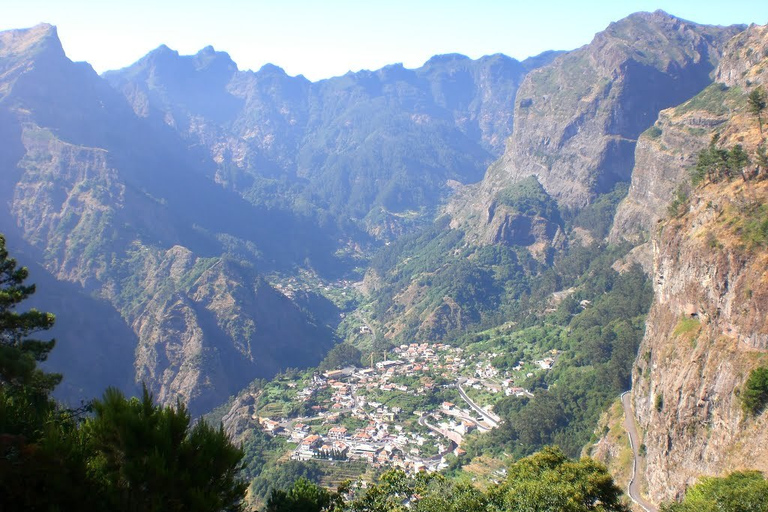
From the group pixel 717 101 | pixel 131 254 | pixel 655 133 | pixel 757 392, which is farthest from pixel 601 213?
pixel 131 254

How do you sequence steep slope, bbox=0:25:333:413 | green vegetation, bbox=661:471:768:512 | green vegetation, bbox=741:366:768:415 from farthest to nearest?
steep slope, bbox=0:25:333:413
green vegetation, bbox=741:366:768:415
green vegetation, bbox=661:471:768:512

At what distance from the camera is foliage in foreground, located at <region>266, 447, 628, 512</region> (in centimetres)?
2144

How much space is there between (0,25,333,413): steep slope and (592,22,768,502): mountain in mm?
81883

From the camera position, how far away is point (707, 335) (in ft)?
129

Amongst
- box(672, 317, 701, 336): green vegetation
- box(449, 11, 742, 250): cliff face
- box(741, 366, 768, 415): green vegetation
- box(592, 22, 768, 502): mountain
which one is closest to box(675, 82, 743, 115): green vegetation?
→ box(449, 11, 742, 250): cliff face

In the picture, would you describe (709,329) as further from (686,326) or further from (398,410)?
(398,410)

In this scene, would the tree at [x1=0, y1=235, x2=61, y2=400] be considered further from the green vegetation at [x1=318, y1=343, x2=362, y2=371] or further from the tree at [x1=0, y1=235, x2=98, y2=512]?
the green vegetation at [x1=318, y1=343, x2=362, y2=371]

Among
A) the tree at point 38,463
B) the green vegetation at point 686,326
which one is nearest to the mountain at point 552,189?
the green vegetation at point 686,326

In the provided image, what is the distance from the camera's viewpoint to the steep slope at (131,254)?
109750 millimetres

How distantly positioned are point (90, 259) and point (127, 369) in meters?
37.0

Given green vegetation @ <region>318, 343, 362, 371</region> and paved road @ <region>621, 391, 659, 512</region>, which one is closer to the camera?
paved road @ <region>621, 391, 659, 512</region>

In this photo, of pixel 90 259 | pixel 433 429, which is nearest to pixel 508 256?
pixel 433 429

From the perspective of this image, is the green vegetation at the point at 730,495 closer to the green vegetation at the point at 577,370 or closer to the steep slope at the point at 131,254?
the green vegetation at the point at 577,370

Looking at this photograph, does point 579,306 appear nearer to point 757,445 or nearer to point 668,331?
point 668,331
